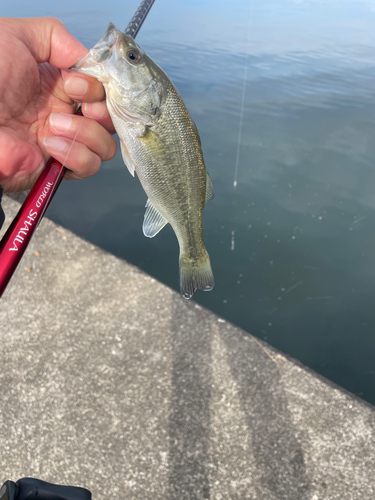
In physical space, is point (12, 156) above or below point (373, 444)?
above

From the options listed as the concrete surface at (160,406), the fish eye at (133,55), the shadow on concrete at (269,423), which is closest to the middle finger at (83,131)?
the fish eye at (133,55)

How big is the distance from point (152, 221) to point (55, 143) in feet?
2.19

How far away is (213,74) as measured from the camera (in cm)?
1323

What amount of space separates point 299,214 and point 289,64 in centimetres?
1239

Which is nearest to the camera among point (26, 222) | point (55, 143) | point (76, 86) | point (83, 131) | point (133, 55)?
point (26, 222)

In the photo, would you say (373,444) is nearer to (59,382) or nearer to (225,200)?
(59,382)

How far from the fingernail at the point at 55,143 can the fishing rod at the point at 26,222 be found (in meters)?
0.08

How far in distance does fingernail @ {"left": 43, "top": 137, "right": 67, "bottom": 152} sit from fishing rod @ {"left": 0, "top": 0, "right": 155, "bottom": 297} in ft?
0.25

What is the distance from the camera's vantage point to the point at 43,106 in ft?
6.58

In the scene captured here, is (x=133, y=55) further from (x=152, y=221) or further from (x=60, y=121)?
(x=152, y=221)

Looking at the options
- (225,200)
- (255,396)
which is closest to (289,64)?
(225,200)

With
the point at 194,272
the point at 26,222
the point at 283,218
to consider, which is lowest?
the point at 283,218

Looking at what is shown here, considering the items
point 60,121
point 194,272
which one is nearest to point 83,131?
point 60,121

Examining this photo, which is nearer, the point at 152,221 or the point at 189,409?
the point at 152,221
